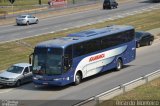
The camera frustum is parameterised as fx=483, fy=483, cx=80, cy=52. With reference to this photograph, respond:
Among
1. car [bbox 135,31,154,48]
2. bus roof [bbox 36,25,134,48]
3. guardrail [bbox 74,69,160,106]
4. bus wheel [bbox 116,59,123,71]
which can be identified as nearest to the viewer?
guardrail [bbox 74,69,160,106]

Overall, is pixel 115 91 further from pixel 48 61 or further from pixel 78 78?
pixel 78 78

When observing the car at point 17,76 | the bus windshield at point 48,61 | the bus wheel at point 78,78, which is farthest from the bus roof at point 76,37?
the car at point 17,76

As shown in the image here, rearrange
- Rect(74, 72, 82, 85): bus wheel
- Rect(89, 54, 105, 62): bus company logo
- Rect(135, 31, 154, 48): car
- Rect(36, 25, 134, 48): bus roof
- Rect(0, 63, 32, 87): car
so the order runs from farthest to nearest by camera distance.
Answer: Rect(135, 31, 154, 48): car
Rect(89, 54, 105, 62): bus company logo
Rect(0, 63, 32, 87): car
Rect(74, 72, 82, 85): bus wheel
Rect(36, 25, 134, 48): bus roof

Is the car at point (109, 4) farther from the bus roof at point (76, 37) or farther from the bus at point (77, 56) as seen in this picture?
the bus at point (77, 56)

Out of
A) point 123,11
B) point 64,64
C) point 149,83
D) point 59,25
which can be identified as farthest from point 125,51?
point 123,11

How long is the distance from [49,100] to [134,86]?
4.27 m

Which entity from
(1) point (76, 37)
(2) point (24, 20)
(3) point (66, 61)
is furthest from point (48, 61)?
(2) point (24, 20)

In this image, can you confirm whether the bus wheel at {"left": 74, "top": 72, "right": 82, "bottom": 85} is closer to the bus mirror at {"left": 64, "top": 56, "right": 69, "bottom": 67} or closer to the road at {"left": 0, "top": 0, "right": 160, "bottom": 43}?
the bus mirror at {"left": 64, "top": 56, "right": 69, "bottom": 67}

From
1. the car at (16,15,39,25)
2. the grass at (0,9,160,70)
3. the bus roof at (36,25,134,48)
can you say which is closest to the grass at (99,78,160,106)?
the bus roof at (36,25,134,48)

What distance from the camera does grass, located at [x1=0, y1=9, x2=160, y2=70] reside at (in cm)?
4093

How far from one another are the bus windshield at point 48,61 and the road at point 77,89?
1.11 meters

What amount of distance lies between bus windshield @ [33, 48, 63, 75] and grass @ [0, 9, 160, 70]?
386 inches

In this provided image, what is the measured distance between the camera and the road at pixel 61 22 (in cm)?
5534

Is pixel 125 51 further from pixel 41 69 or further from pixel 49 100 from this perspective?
pixel 49 100
